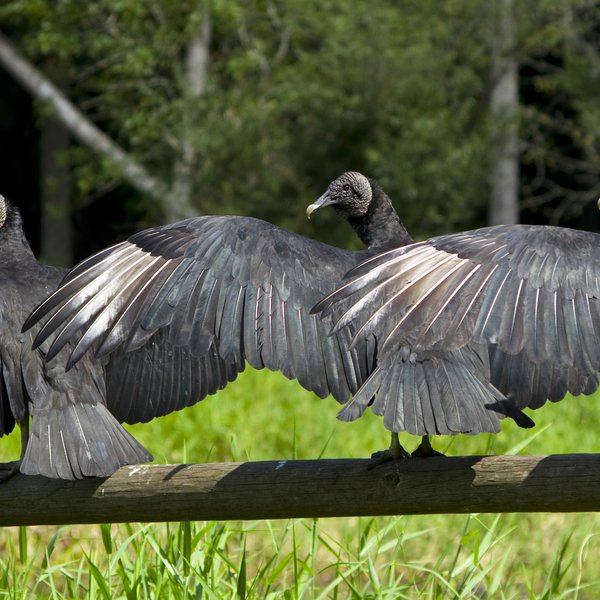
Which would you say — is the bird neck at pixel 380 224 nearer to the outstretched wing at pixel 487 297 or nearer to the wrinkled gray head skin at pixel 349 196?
the wrinkled gray head skin at pixel 349 196

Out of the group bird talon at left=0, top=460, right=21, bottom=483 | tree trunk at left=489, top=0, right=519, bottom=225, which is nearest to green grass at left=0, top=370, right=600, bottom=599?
bird talon at left=0, top=460, right=21, bottom=483

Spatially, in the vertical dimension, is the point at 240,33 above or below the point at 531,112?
above

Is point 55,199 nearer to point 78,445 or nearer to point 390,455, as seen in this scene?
point 78,445

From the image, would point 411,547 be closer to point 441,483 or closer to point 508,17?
point 441,483

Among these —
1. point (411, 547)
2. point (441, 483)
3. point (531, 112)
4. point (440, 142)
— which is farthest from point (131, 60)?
point (441, 483)

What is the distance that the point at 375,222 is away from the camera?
3432 millimetres

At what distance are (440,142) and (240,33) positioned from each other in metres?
2.19

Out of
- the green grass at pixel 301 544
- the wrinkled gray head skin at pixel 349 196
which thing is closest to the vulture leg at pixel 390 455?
the green grass at pixel 301 544

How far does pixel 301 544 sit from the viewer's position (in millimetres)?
3865

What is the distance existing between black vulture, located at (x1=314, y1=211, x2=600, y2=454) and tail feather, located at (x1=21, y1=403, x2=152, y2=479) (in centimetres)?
54

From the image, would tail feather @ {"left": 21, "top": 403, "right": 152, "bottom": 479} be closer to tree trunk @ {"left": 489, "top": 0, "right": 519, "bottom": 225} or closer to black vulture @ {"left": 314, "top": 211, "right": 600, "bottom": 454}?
black vulture @ {"left": 314, "top": 211, "right": 600, "bottom": 454}

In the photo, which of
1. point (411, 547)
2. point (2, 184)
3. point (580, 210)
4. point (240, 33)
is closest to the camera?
point (411, 547)

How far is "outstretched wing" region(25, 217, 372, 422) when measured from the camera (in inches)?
100

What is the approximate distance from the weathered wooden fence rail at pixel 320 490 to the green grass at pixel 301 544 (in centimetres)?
40
